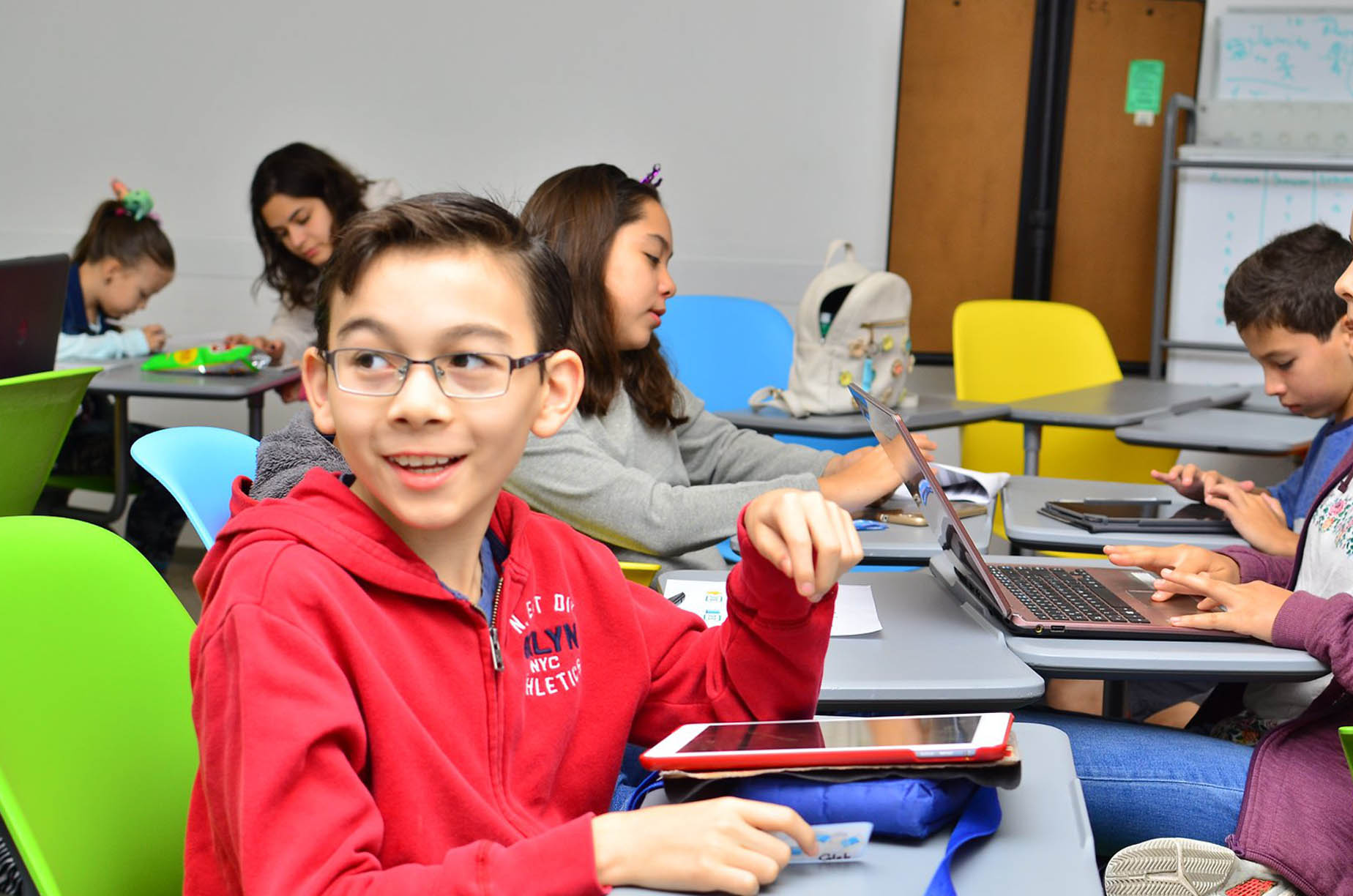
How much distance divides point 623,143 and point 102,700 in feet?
13.6

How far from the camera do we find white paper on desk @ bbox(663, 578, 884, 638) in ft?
4.76

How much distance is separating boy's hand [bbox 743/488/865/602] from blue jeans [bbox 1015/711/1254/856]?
2.14ft

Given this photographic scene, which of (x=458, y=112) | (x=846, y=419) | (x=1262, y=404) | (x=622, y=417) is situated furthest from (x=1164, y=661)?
(x=458, y=112)

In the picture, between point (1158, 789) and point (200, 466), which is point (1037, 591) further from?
point (200, 466)

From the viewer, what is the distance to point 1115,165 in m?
4.65

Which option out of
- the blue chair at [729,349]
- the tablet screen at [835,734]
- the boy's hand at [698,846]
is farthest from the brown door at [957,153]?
the boy's hand at [698,846]

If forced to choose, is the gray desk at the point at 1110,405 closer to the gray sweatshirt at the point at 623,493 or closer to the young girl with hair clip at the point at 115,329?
the gray sweatshirt at the point at 623,493

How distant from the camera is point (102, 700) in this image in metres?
1.02

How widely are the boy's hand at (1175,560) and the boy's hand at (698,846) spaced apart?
39.2 inches

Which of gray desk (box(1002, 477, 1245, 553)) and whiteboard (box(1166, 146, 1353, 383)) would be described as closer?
gray desk (box(1002, 477, 1245, 553))

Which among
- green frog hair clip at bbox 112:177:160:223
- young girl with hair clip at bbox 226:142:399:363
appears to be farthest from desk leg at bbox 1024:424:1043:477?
green frog hair clip at bbox 112:177:160:223

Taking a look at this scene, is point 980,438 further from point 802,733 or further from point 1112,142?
point 802,733

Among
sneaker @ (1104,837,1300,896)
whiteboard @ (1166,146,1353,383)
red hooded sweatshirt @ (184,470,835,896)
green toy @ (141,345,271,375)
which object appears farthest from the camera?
whiteboard @ (1166,146,1353,383)

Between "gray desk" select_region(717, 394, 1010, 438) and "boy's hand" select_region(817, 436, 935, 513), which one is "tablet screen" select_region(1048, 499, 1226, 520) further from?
"gray desk" select_region(717, 394, 1010, 438)
